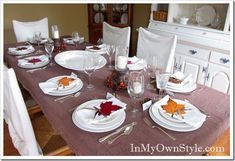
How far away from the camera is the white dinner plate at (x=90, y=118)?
0.77 meters

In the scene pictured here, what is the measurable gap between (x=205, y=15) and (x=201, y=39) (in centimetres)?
50

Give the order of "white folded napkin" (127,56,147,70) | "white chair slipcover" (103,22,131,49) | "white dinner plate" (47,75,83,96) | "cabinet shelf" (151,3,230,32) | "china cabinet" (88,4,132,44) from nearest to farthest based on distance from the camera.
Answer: "white dinner plate" (47,75,83,96)
"white folded napkin" (127,56,147,70)
"white chair slipcover" (103,22,131,49)
"cabinet shelf" (151,3,230,32)
"china cabinet" (88,4,132,44)

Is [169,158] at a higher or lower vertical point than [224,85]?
higher

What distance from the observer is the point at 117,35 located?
6.29 feet

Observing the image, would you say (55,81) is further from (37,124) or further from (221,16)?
(221,16)

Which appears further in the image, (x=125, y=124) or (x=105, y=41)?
(x=105, y=41)

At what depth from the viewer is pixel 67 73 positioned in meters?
1.26

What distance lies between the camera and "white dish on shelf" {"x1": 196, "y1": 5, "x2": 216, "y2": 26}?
2203 millimetres

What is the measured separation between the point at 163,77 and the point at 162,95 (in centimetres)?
10

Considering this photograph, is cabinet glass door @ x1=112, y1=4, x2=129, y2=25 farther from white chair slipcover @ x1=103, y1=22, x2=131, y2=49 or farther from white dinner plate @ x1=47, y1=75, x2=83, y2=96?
white dinner plate @ x1=47, y1=75, x2=83, y2=96

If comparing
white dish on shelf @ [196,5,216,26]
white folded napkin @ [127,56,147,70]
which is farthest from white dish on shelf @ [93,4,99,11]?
white folded napkin @ [127,56,147,70]

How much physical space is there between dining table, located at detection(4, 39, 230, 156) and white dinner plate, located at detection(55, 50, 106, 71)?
0.20 metres

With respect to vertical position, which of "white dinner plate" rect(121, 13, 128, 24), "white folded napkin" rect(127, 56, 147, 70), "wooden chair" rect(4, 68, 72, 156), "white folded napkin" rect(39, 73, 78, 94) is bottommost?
"wooden chair" rect(4, 68, 72, 156)

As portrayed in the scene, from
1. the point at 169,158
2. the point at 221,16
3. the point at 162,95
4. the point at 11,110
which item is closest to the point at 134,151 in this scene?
the point at 169,158
